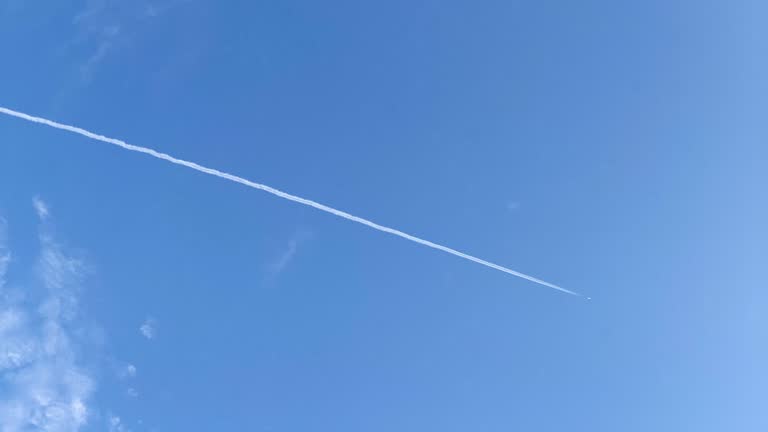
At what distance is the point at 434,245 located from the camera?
100312 millimetres

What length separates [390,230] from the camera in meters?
100

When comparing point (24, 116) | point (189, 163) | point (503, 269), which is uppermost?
point (503, 269)

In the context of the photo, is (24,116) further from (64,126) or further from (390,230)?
(390,230)

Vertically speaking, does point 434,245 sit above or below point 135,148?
above

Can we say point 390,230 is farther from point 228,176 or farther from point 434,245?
point 228,176

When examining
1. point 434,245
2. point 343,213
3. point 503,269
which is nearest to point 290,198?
point 343,213

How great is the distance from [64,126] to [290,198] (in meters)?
26.3

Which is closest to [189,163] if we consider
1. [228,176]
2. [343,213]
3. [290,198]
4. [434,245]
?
[228,176]

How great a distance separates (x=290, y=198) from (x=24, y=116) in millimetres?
30747

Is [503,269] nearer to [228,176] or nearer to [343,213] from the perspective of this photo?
[343,213]

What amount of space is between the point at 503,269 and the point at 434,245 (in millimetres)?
8252

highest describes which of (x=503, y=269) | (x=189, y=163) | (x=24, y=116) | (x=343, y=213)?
(x=503, y=269)

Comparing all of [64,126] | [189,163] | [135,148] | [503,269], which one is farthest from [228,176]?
[503,269]

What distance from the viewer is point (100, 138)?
98250 mm
